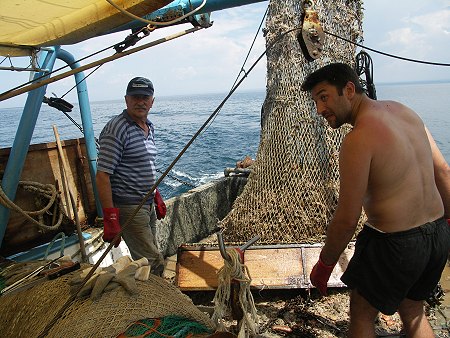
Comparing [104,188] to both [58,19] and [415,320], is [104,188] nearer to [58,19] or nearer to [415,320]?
[58,19]

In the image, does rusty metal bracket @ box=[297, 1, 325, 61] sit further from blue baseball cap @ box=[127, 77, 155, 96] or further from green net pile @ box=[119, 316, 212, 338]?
green net pile @ box=[119, 316, 212, 338]

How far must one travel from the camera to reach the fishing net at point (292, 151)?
5.00 m

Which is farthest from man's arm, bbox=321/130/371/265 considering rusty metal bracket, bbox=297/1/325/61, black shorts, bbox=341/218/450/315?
rusty metal bracket, bbox=297/1/325/61

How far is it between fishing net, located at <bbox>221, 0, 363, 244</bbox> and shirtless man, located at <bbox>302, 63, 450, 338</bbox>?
270 centimetres

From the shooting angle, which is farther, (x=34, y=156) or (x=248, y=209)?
(x=248, y=209)

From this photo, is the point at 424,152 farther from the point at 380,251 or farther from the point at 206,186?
the point at 206,186

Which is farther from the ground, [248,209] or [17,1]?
[17,1]

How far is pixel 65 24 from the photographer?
2258mm

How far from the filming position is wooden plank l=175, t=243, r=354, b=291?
3.92 meters

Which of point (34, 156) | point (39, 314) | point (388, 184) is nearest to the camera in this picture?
point (39, 314)

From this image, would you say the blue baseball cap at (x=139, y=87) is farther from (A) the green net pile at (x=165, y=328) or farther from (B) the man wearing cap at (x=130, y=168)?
(A) the green net pile at (x=165, y=328)

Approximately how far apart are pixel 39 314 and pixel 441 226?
7.73 feet

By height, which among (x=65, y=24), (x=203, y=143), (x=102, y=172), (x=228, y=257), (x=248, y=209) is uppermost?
(x=65, y=24)

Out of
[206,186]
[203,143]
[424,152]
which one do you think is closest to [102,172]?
[424,152]
